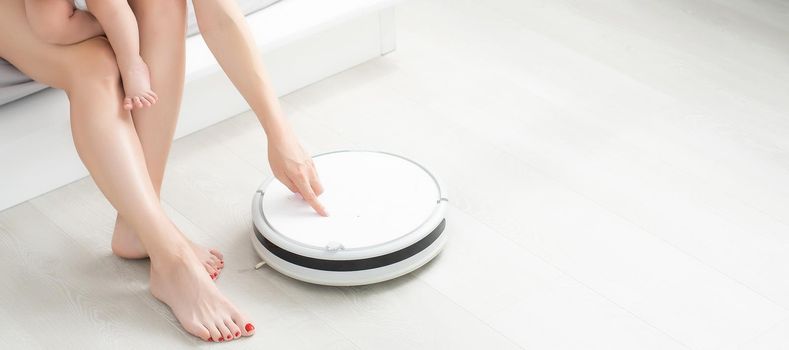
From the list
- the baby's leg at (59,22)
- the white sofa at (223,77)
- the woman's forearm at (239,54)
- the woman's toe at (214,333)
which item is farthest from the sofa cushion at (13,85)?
the woman's toe at (214,333)

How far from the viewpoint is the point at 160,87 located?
1858mm

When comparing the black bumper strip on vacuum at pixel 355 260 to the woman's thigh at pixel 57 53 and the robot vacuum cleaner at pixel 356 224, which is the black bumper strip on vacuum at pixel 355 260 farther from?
the woman's thigh at pixel 57 53

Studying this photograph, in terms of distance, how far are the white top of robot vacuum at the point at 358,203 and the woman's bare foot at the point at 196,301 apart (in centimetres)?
15

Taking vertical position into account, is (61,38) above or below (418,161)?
above

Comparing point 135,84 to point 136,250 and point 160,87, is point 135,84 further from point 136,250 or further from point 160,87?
point 136,250

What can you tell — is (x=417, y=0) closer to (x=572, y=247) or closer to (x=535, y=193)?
(x=535, y=193)

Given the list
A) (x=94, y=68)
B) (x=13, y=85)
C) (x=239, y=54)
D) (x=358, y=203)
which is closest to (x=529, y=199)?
(x=358, y=203)

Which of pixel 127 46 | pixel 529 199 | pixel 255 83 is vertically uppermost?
pixel 127 46

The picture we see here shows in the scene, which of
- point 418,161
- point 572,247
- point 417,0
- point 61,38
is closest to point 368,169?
point 418,161

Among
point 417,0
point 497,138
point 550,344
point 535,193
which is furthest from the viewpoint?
point 417,0

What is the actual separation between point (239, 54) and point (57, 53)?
0.93 ft

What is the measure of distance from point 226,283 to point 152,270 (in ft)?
0.42

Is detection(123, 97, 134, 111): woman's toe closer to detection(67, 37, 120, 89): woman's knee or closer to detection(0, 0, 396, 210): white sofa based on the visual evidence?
detection(67, 37, 120, 89): woman's knee

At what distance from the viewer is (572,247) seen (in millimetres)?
1974
